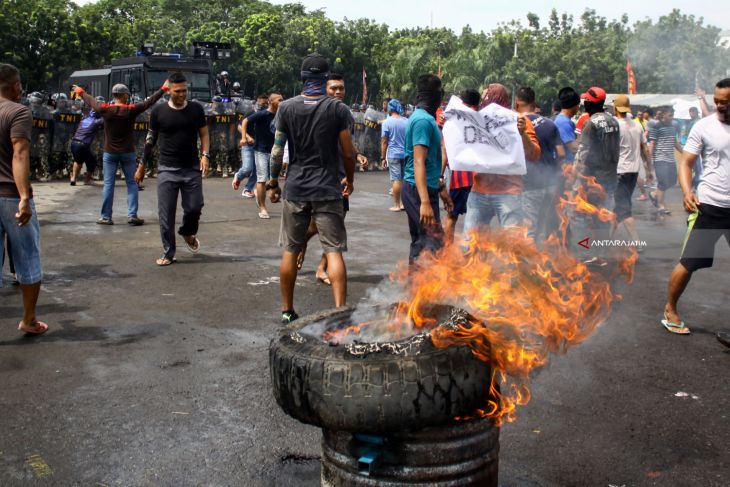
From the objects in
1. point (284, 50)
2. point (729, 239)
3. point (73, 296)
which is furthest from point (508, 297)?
point (284, 50)

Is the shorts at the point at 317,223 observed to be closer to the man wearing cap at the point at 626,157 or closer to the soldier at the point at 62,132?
the man wearing cap at the point at 626,157

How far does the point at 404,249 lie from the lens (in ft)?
32.4

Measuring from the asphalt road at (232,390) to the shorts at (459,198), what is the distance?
119 cm

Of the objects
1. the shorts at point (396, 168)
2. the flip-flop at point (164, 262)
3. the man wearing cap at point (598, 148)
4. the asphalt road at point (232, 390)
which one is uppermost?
the man wearing cap at point (598, 148)

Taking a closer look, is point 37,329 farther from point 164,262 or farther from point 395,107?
point 395,107

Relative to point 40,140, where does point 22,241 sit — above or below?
below

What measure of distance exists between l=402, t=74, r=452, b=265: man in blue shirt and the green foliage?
33621 mm

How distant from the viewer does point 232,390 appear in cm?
477

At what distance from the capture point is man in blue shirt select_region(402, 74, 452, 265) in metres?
6.04

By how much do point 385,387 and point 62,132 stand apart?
1731cm

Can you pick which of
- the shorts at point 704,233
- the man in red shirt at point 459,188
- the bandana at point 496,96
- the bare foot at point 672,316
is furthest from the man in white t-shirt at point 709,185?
the man in red shirt at point 459,188

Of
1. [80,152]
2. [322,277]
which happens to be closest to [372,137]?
[80,152]

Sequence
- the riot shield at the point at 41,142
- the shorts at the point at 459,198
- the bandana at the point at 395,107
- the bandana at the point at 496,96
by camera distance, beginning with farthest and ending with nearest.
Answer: the riot shield at the point at 41,142
the bandana at the point at 395,107
the shorts at the point at 459,198
the bandana at the point at 496,96

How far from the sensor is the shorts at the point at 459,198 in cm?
742
